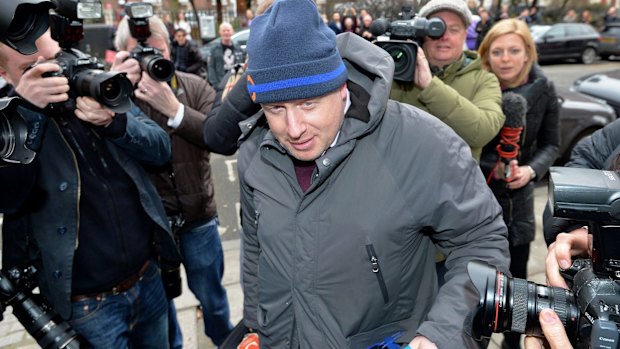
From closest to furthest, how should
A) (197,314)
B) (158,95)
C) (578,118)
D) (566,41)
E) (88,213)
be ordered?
(88,213), (158,95), (197,314), (578,118), (566,41)

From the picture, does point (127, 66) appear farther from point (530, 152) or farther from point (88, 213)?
point (530, 152)

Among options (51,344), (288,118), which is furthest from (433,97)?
(51,344)

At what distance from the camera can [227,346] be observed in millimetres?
1827

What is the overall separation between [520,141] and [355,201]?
1.70 meters

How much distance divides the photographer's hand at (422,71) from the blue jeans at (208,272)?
1.46 m

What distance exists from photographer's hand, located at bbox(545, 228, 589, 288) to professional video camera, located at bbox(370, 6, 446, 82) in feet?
2.98

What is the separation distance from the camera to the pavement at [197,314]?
315 cm

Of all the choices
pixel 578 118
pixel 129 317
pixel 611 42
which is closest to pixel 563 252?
pixel 129 317

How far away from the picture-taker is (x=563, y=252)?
4.90 ft

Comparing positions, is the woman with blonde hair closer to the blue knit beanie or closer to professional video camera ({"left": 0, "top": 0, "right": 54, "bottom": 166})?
the blue knit beanie

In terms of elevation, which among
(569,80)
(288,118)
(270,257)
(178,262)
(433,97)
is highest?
(288,118)

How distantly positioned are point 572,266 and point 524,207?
138 centimetres

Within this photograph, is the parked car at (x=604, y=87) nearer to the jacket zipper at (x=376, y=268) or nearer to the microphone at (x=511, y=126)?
the microphone at (x=511, y=126)

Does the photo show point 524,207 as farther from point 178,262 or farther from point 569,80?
point 569,80
